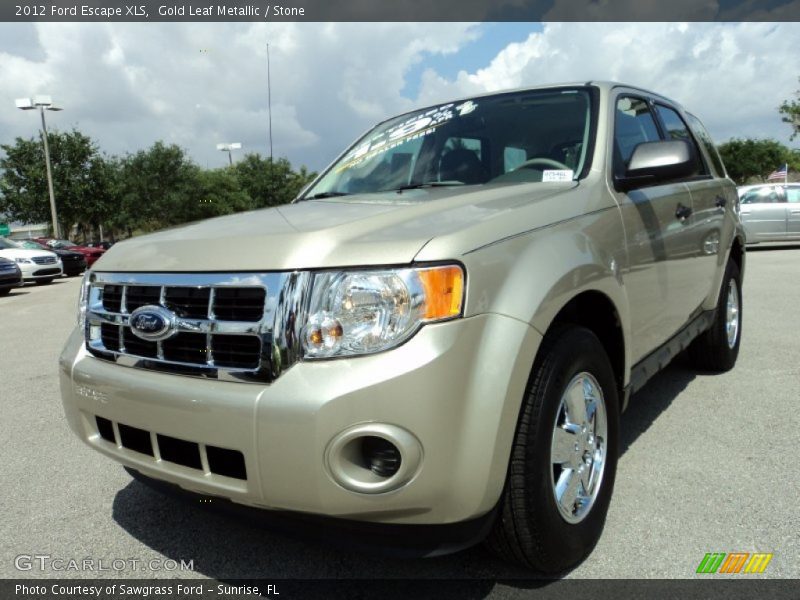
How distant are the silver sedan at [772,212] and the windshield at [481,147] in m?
13.3

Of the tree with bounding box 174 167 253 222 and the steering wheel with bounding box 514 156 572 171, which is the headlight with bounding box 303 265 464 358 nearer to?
the steering wheel with bounding box 514 156 572 171

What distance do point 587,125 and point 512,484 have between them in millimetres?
1715

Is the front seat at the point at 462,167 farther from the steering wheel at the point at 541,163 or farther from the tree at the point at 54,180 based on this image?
the tree at the point at 54,180

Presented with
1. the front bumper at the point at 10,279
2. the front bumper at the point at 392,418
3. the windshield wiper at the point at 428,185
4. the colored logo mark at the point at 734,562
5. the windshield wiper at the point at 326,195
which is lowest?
the front bumper at the point at 10,279

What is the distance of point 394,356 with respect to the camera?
173 cm

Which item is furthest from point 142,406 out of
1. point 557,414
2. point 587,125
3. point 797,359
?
point 797,359

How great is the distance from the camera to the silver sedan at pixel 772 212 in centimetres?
1454

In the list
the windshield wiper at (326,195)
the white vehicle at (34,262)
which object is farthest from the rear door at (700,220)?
the white vehicle at (34,262)

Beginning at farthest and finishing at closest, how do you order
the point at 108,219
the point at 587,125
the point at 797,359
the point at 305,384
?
1. the point at 108,219
2. the point at 797,359
3. the point at 587,125
4. the point at 305,384

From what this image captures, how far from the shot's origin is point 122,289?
2.23 meters

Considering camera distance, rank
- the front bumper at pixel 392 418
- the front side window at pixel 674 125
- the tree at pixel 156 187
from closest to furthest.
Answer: the front bumper at pixel 392 418 → the front side window at pixel 674 125 → the tree at pixel 156 187

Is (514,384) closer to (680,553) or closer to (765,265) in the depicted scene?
(680,553)

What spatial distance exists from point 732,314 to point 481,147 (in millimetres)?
2670

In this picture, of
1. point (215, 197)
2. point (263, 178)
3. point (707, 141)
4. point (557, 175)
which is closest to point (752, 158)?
point (263, 178)
